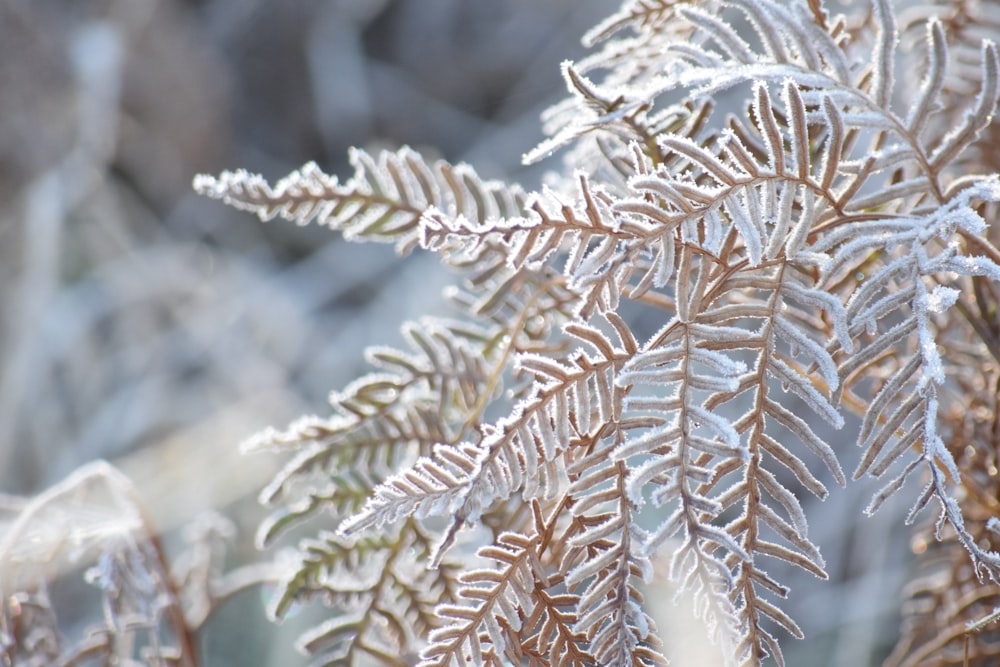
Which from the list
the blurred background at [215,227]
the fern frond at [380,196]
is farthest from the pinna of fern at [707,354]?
the blurred background at [215,227]

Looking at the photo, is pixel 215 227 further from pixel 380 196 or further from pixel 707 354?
pixel 707 354

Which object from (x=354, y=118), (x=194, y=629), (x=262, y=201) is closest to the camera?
(x=262, y=201)

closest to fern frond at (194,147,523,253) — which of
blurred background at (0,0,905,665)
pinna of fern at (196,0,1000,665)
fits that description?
pinna of fern at (196,0,1000,665)

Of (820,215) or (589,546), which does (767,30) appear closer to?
(820,215)

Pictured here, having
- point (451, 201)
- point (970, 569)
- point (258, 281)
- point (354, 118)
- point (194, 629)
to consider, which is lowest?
point (194, 629)

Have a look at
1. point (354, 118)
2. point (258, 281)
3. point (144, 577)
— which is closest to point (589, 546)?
point (144, 577)

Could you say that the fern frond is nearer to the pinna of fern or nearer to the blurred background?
the pinna of fern

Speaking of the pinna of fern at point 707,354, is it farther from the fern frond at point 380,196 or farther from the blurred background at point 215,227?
the blurred background at point 215,227

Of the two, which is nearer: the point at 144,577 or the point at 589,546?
the point at 589,546
